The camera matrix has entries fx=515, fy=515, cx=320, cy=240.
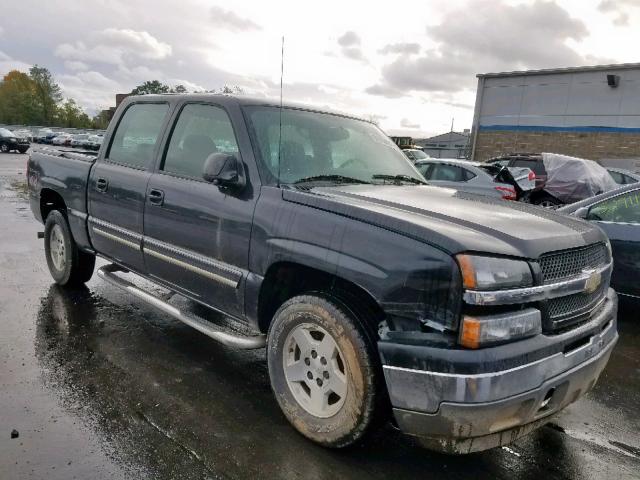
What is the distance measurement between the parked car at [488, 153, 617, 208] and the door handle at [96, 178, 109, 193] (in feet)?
29.2

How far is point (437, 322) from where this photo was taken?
2.29m

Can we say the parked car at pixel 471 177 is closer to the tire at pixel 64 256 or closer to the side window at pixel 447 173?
the side window at pixel 447 173

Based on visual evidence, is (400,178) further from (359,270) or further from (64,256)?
(64,256)

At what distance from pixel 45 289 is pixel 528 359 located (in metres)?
4.96

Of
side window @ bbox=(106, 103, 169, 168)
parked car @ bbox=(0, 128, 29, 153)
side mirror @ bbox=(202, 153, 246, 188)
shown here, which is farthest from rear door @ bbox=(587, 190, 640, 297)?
parked car @ bbox=(0, 128, 29, 153)

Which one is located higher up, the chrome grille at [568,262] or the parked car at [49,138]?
the chrome grille at [568,262]

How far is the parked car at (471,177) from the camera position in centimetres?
1038

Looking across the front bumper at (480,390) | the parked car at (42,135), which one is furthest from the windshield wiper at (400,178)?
the parked car at (42,135)

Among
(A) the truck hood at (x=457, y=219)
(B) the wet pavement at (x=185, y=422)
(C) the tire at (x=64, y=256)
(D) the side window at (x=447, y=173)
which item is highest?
Answer: (A) the truck hood at (x=457, y=219)

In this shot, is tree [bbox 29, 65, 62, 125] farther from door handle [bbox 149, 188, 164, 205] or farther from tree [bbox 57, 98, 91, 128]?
door handle [bbox 149, 188, 164, 205]

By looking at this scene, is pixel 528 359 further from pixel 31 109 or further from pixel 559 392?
pixel 31 109

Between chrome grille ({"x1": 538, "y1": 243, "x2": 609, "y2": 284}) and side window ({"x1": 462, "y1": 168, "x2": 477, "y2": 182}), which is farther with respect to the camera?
side window ({"x1": 462, "y1": 168, "x2": 477, "y2": 182})

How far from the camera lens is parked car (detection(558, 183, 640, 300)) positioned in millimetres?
4988

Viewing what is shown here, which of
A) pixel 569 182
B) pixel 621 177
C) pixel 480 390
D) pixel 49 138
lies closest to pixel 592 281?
pixel 480 390
